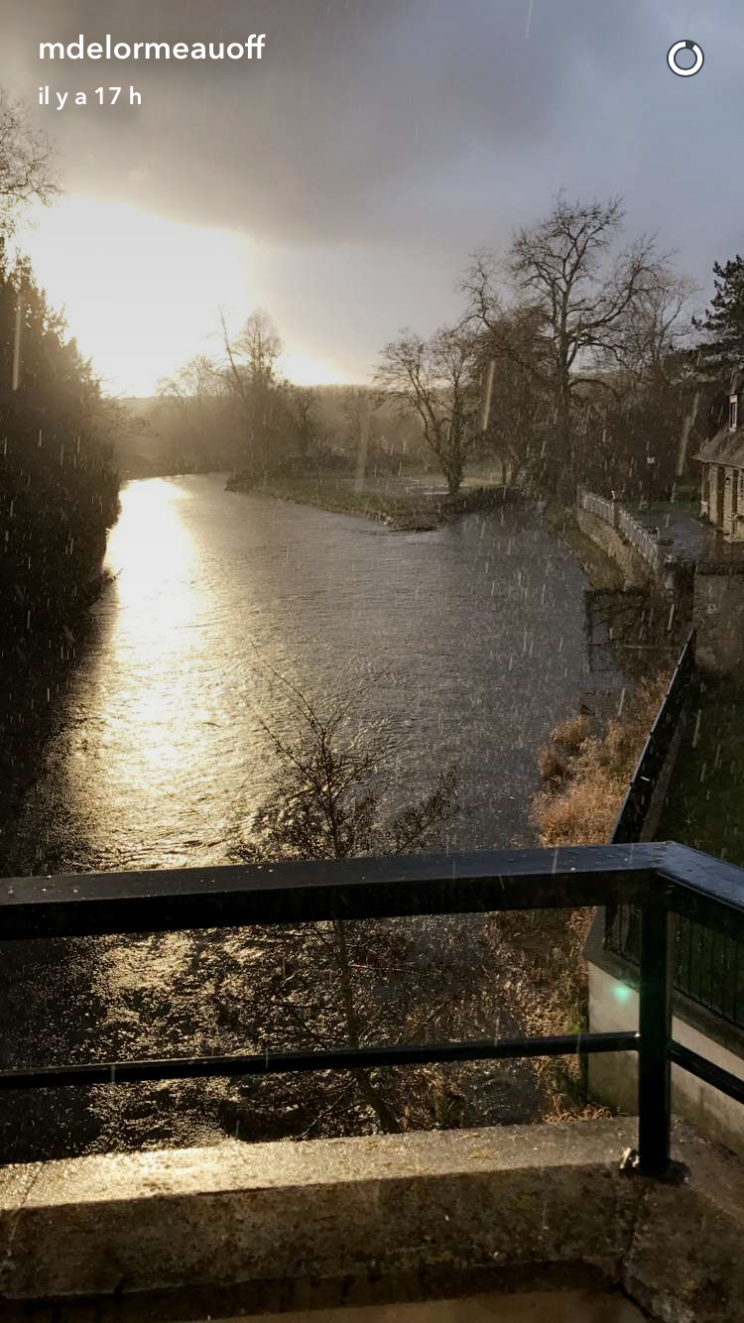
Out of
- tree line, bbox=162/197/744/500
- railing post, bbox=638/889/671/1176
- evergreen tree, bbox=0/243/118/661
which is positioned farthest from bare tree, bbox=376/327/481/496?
railing post, bbox=638/889/671/1176

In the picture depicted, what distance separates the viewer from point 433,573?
3903 cm

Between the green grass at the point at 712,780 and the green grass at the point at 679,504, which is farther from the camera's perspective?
the green grass at the point at 679,504

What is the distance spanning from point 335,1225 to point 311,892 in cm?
83

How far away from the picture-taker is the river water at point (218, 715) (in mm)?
11297

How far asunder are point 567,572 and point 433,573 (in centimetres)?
541

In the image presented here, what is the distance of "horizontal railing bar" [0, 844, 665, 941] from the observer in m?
1.87

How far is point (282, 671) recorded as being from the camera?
2555cm

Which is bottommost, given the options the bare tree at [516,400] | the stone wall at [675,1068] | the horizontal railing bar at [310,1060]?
the stone wall at [675,1068]

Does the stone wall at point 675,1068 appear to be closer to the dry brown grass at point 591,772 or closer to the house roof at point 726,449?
the dry brown grass at point 591,772

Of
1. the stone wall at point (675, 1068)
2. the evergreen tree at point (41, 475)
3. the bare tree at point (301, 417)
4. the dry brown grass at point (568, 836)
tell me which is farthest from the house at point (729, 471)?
the bare tree at point (301, 417)

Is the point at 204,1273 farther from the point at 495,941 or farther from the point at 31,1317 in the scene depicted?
the point at 495,941

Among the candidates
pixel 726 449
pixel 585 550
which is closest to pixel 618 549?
pixel 726 449

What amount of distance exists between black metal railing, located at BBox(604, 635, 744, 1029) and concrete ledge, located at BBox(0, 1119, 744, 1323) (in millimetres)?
540

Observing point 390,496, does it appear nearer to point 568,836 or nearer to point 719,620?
point 719,620
